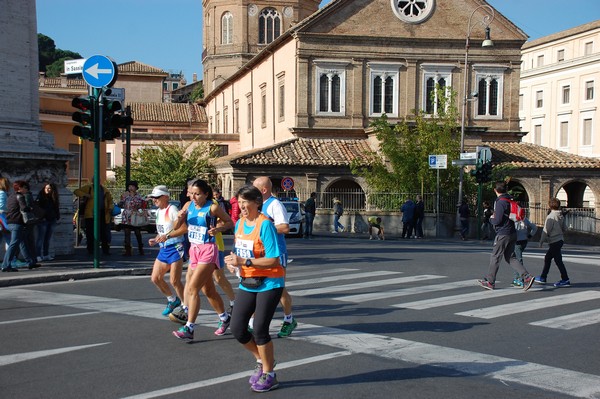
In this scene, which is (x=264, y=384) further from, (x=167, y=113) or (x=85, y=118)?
(x=167, y=113)

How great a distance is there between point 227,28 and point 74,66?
5018 cm

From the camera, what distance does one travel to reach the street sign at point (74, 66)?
1494 centimetres

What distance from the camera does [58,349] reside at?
8.12 metres

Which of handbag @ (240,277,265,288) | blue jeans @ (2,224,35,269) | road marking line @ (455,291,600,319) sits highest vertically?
handbag @ (240,277,265,288)

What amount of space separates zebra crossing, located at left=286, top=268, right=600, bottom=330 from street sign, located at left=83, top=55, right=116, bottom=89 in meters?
5.40

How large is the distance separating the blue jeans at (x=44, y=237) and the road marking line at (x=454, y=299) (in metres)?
8.20

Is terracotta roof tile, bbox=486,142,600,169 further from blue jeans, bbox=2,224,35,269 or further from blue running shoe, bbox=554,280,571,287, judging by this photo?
blue jeans, bbox=2,224,35,269

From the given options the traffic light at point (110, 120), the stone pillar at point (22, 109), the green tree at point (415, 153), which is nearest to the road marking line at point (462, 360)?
the traffic light at point (110, 120)

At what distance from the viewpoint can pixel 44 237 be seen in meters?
15.9

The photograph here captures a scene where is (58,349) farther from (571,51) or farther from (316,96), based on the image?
(571,51)

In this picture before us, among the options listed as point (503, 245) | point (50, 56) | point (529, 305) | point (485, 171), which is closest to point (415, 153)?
point (485, 171)

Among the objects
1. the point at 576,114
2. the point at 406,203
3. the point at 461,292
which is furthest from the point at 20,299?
the point at 576,114

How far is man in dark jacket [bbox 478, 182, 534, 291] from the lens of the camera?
42.7 ft

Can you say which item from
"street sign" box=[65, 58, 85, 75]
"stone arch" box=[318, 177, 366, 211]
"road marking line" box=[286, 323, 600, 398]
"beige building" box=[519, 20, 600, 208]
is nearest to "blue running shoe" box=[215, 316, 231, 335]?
"road marking line" box=[286, 323, 600, 398]
